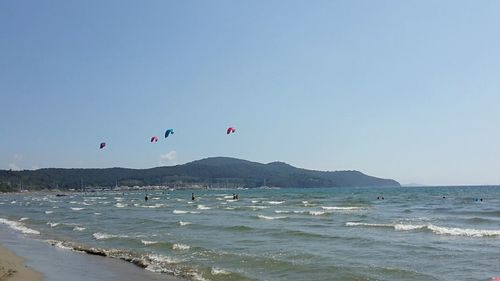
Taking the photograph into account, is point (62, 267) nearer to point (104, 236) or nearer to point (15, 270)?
point (15, 270)

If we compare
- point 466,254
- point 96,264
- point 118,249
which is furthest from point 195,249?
point 466,254

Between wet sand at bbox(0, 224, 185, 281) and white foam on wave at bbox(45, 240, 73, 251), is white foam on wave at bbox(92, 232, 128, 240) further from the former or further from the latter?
wet sand at bbox(0, 224, 185, 281)

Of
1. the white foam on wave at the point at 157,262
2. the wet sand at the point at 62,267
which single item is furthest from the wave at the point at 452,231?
the wet sand at the point at 62,267

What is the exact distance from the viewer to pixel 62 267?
52.7 feet

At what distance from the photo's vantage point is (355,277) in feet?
46.4

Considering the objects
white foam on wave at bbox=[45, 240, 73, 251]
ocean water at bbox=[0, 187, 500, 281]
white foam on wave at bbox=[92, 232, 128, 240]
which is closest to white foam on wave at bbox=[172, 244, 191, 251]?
ocean water at bbox=[0, 187, 500, 281]

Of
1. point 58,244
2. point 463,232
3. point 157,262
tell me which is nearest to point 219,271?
point 157,262

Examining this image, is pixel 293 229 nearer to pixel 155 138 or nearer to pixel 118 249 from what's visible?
pixel 118 249

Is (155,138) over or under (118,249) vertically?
over

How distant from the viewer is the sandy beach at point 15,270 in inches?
534

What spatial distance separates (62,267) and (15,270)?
1.58m

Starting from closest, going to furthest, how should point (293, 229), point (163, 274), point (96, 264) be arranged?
point (163, 274) → point (96, 264) → point (293, 229)

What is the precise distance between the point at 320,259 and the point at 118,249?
25.8 feet

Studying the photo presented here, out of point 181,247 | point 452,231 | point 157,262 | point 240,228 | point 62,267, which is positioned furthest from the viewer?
point 240,228
